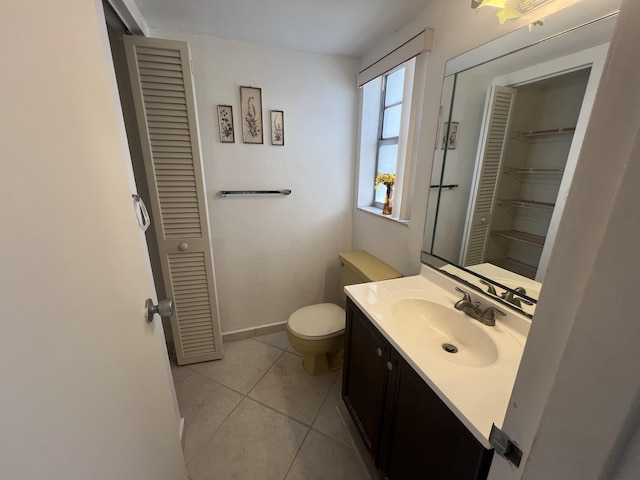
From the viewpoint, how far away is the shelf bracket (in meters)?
0.45

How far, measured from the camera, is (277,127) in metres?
1.86

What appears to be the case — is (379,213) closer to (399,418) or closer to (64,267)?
(399,418)

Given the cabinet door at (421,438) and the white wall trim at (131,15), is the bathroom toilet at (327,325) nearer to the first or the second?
the cabinet door at (421,438)

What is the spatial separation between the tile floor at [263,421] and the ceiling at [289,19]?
87.6 inches

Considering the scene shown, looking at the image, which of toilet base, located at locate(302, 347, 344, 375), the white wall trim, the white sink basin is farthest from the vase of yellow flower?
the white wall trim

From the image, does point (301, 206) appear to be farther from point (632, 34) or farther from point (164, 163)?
point (632, 34)

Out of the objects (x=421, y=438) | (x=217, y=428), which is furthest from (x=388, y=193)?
(x=217, y=428)

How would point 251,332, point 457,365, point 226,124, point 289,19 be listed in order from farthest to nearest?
1. point 251,332
2. point 226,124
3. point 289,19
4. point 457,365

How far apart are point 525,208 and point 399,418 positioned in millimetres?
941

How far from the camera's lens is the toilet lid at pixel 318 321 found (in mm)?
1691

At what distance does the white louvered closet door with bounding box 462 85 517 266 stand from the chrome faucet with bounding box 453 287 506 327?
0.19m

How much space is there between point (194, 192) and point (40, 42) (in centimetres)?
124

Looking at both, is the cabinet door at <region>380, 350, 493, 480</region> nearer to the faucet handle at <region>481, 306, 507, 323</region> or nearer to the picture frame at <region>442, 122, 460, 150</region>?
the faucet handle at <region>481, 306, 507, 323</region>

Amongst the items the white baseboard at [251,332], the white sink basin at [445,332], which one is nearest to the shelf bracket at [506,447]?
the white sink basin at [445,332]
